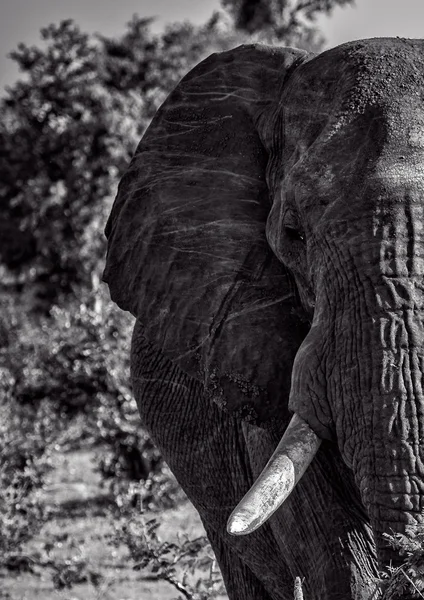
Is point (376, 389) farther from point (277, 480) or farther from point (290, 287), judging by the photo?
point (290, 287)

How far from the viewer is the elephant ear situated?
13.2 feet

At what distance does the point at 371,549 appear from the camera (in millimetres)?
3822

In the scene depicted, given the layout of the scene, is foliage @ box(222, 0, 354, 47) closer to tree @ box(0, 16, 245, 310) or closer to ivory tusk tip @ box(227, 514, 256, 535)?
tree @ box(0, 16, 245, 310)

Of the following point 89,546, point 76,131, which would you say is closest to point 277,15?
point 76,131

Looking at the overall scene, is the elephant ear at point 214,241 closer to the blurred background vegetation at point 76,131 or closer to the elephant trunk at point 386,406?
the elephant trunk at point 386,406

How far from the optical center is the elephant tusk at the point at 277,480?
317 cm

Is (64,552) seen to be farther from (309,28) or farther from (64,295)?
(309,28)

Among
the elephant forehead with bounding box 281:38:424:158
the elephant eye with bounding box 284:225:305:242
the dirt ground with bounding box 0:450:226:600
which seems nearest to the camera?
the elephant forehead with bounding box 281:38:424:158

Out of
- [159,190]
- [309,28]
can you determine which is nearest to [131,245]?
[159,190]

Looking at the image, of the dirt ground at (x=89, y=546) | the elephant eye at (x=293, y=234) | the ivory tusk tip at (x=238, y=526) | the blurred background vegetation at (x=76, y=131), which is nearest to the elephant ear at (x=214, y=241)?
the elephant eye at (x=293, y=234)

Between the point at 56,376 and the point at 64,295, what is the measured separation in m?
9.13

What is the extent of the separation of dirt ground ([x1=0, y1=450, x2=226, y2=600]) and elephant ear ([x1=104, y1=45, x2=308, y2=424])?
6.80ft

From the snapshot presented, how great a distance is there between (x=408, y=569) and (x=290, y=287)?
4.32ft

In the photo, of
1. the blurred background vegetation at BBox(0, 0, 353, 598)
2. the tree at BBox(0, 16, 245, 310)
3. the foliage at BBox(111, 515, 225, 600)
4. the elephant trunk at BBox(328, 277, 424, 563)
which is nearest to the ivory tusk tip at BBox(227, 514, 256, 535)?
the elephant trunk at BBox(328, 277, 424, 563)
